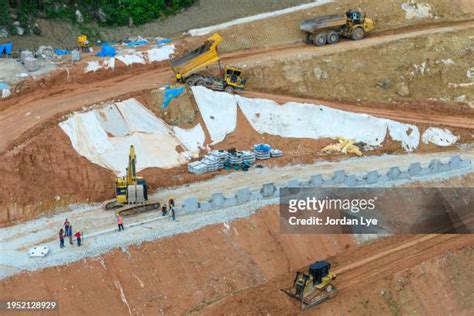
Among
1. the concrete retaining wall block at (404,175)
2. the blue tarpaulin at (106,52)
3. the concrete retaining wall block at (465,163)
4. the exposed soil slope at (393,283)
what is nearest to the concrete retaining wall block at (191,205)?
the exposed soil slope at (393,283)

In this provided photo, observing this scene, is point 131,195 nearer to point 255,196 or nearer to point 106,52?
point 255,196

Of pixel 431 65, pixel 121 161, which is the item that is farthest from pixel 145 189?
pixel 431 65

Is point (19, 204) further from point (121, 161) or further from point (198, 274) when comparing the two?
point (198, 274)

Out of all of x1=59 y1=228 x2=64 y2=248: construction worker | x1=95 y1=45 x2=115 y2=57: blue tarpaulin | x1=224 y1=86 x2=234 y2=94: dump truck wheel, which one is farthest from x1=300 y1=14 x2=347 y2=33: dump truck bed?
x1=59 y1=228 x2=64 y2=248: construction worker

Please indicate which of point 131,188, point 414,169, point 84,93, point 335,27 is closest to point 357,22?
point 335,27

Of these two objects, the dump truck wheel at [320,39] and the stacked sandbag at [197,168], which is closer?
the stacked sandbag at [197,168]

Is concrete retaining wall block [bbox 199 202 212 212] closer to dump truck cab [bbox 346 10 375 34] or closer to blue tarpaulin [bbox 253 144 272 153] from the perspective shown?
blue tarpaulin [bbox 253 144 272 153]

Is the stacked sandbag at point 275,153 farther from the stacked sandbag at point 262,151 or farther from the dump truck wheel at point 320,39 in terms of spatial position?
the dump truck wheel at point 320,39
